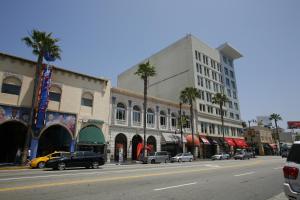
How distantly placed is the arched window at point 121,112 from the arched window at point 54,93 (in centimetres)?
985

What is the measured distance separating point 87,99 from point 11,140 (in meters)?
11.6

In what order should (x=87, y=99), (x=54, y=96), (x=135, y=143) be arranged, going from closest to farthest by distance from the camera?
(x=54, y=96) → (x=87, y=99) → (x=135, y=143)

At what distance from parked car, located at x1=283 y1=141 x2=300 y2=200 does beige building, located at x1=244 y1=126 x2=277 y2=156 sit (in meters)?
72.7

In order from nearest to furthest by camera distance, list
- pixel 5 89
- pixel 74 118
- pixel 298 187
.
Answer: pixel 298 187 < pixel 5 89 < pixel 74 118

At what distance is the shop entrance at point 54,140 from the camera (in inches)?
1187

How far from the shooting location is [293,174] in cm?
519

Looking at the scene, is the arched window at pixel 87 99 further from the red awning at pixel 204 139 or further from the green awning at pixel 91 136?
the red awning at pixel 204 139

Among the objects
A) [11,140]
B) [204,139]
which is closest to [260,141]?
[204,139]

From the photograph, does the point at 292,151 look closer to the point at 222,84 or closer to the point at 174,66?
the point at 174,66

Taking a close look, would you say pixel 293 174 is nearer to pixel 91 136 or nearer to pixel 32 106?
pixel 32 106

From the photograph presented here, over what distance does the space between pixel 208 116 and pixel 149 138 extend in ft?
63.1

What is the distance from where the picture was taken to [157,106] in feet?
138

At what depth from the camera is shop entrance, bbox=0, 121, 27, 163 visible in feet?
94.4

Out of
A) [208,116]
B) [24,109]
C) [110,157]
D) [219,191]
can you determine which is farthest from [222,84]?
[219,191]
